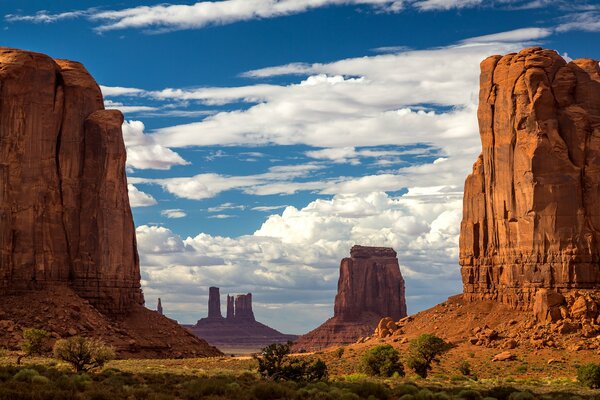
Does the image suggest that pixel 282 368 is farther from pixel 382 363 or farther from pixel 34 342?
pixel 34 342

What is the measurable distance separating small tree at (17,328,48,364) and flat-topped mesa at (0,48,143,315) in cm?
1216

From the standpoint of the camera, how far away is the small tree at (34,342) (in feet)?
259

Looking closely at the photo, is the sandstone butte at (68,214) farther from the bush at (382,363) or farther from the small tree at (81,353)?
the bush at (382,363)

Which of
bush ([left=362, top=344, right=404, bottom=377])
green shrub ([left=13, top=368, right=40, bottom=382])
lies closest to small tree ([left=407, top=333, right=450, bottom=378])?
bush ([left=362, top=344, right=404, bottom=377])

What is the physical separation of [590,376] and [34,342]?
3884 cm

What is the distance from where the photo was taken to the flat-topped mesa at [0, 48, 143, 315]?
94.1 m

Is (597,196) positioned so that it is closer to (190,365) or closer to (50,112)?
(190,365)

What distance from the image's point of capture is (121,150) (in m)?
101

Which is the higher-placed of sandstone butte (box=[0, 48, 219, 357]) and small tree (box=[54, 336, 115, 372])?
sandstone butte (box=[0, 48, 219, 357])

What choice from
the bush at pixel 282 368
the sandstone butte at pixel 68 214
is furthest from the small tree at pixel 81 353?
the sandstone butte at pixel 68 214

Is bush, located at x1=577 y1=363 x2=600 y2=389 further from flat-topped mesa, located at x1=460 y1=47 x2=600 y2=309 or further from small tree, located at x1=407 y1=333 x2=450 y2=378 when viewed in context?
flat-topped mesa, located at x1=460 y1=47 x2=600 y2=309

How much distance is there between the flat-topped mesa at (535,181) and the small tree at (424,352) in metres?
10.3

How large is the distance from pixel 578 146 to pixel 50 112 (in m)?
45.2

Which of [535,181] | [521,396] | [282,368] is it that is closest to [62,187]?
[535,181]
